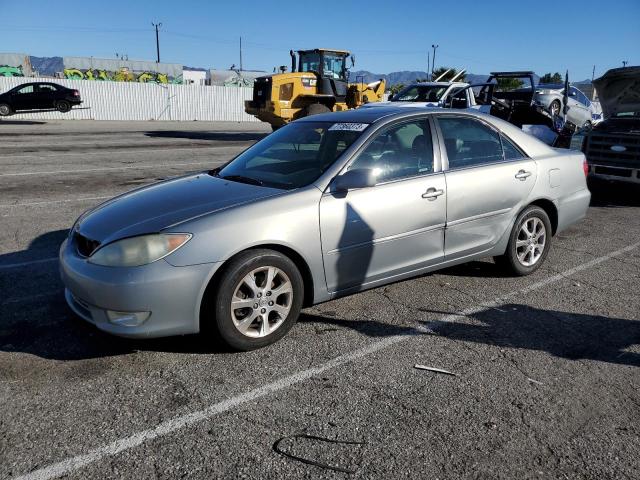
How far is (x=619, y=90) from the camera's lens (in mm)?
9477

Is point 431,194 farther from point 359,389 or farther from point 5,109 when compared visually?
point 5,109

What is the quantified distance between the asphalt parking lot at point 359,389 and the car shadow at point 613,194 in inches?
166

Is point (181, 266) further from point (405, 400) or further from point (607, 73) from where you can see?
point (607, 73)

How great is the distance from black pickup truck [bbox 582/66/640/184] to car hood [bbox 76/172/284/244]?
708 cm

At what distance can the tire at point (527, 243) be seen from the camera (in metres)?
4.89

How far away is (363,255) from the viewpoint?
3900 mm

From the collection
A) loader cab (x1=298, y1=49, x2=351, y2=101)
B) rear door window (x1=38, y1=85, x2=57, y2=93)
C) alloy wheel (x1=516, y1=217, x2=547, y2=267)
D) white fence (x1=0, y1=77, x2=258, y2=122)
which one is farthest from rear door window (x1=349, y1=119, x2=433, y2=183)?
white fence (x1=0, y1=77, x2=258, y2=122)

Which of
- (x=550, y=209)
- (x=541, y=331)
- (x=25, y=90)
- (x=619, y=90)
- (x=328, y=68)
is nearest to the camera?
(x=541, y=331)

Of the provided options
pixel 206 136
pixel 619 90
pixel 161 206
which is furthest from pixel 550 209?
pixel 206 136

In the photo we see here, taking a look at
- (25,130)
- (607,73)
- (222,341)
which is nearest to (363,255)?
(222,341)

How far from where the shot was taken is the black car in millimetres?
24484

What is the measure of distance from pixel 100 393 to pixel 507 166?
12.0ft

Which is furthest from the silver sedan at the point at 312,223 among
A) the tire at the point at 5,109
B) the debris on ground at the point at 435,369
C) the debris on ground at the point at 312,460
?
the tire at the point at 5,109

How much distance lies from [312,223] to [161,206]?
1031 millimetres
